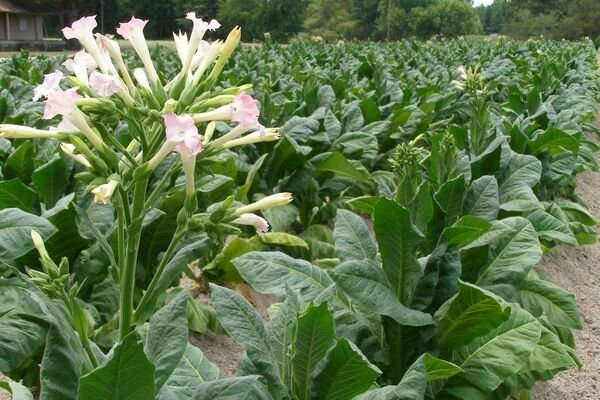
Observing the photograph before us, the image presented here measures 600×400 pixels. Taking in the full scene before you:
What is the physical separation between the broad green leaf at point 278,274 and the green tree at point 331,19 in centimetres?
7001

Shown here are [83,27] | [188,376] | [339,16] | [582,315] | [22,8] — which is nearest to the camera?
[83,27]

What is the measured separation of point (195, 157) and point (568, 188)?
17.1 ft

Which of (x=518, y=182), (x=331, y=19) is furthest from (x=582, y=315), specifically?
(x=331, y=19)

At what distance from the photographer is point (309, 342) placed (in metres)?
1.72

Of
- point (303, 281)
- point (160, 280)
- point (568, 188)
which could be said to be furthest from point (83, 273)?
point (568, 188)

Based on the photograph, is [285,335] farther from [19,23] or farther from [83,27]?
[19,23]

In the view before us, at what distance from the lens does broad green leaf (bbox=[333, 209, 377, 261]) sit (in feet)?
8.26

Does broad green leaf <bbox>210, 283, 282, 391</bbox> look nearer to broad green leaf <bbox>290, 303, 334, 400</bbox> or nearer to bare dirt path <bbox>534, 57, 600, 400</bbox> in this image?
broad green leaf <bbox>290, 303, 334, 400</bbox>

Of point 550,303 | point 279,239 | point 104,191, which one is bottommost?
point 279,239

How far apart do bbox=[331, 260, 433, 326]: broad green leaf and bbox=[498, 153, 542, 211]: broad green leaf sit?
44.4 inches

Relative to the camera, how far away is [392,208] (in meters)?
2.25

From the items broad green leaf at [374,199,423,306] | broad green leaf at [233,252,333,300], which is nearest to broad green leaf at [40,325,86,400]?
broad green leaf at [233,252,333,300]

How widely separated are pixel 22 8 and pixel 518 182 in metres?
48.1

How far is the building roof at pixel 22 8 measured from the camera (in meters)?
44.5
